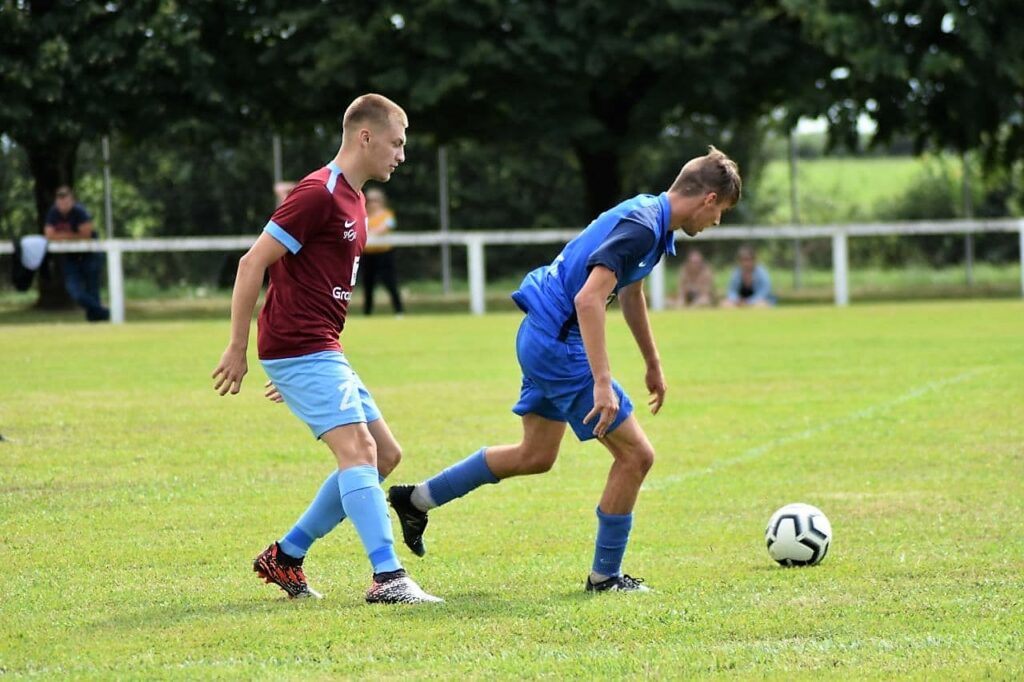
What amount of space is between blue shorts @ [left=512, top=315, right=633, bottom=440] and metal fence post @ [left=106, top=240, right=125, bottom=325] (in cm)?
1887

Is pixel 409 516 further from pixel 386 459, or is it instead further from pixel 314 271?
pixel 314 271

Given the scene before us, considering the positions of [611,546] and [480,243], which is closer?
[611,546]

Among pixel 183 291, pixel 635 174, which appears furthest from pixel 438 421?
pixel 635 174

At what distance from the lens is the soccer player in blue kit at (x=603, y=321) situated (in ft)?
20.2

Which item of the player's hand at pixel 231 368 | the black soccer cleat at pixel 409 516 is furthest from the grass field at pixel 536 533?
the player's hand at pixel 231 368

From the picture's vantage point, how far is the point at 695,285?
26.2 meters

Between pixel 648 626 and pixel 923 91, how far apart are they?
22.1m

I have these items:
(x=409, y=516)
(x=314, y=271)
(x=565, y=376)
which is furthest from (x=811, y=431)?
(x=314, y=271)

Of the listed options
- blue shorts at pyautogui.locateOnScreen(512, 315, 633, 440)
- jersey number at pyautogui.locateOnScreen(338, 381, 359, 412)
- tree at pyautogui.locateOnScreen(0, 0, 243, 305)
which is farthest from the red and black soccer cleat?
tree at pyautogui.locateOnScreen(0, 0, 243, 305)

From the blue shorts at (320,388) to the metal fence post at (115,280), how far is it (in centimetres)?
1886

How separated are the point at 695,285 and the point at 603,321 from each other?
66.5 ft

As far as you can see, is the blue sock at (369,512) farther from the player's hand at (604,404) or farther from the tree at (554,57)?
the tree at (554,57)

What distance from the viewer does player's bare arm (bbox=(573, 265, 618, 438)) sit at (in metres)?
6.10

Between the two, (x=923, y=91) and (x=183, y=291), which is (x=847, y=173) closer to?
(x=923, y=91)
